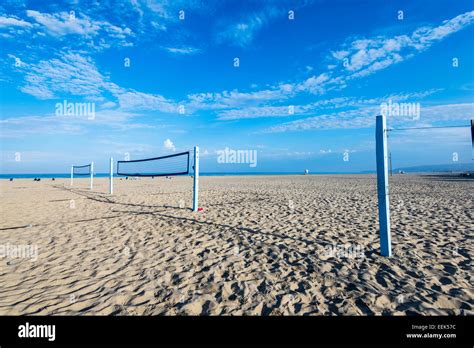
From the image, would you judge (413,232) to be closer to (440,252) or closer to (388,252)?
(440,252)

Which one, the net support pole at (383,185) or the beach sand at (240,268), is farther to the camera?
the net support pole at (383,185)

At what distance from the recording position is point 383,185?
3639 mm

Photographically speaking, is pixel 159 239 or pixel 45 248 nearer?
pixel 45 248

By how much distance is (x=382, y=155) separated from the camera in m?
3.72

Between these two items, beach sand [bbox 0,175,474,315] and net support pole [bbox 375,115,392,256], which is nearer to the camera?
beach sand [bbox 0,175,474,315]

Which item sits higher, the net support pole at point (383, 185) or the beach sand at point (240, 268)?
the net support pole at point (383, 185)

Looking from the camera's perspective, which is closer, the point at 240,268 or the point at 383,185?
the point at 240,268

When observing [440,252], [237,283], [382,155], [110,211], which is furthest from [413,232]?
[110,211]

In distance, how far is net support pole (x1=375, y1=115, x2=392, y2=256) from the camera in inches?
144

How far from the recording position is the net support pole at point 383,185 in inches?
144

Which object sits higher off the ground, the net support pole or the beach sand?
the net support pole
